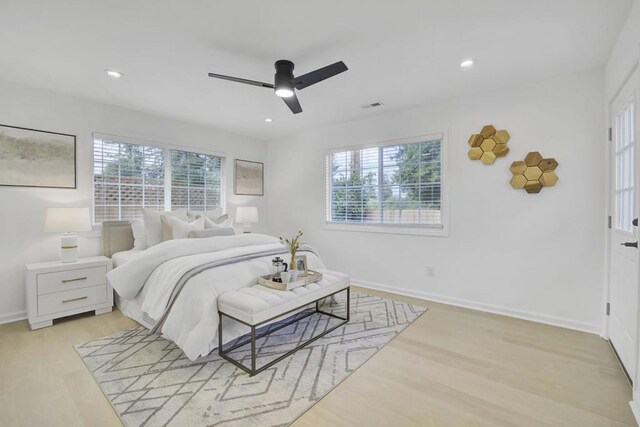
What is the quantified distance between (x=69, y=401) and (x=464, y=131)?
4230mm

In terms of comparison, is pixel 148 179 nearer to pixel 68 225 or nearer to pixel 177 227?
pixel 177 227

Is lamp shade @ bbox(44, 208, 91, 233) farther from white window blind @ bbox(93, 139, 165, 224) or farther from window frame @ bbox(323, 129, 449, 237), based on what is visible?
window frame @ bbox(323, 129, 449, 237)

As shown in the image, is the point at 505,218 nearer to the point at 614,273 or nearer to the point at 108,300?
the point at 614,273

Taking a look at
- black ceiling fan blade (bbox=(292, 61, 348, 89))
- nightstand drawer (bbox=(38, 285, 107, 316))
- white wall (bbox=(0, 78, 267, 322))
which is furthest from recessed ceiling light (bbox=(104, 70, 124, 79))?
nightstand drawer (bbox=(38, 285, 107, 316))

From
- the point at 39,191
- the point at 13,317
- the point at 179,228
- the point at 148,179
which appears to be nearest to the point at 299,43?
the point at 179,228

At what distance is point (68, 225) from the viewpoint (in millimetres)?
3062

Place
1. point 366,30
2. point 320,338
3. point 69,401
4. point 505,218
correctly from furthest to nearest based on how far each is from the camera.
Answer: point 505,218
point 320,338
point 366,30
point 69,401

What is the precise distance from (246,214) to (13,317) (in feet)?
9.47

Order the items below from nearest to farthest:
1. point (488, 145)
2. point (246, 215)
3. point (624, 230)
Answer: point (624, 230), point (488, 145), point (246, 215)

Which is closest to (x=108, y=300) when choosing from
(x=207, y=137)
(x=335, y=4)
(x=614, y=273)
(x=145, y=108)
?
(x=145, y=108)

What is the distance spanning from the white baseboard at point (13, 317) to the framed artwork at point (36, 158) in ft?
4.40

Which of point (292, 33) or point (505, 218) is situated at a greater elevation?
point (292, 33)

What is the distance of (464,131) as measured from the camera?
3502mm

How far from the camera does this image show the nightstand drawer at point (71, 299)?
2928 mm
